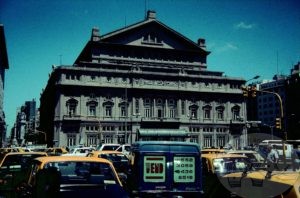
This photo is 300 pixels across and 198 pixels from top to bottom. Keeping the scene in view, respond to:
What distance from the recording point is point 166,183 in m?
8.84

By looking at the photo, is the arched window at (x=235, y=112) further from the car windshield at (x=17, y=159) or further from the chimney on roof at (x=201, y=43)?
the car windshield at (x=17, y=159)

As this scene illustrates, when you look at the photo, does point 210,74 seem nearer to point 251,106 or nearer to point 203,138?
point 203,138

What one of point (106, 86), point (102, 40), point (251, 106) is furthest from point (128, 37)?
point (251, 106)

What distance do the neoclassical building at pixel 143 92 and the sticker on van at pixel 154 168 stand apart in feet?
156

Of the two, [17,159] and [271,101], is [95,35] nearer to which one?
[17,159]

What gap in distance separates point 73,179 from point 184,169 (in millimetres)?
3027

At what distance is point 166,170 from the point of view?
8.88m

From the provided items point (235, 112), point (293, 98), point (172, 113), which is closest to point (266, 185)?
point (172, 113)

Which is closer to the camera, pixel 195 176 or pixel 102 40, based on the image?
pixel 195 176

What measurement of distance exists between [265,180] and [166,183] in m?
2.91

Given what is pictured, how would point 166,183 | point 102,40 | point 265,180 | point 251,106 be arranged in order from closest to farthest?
1. point 265,180
2. point 166,183
3. point 102,40
4. point 251,106

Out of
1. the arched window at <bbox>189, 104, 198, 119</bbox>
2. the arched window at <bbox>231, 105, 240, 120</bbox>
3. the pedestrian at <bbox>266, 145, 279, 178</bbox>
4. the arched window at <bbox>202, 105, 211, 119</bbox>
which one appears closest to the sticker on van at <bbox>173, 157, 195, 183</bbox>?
the pedestrian at <bbox>266, 145, 279, 178</bbox>

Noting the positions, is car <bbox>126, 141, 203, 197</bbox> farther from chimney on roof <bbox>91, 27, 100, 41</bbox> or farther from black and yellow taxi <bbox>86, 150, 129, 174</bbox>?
chimney on roof <bbox>91, 27, 100, 41</bbox>

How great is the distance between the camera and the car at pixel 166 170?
8.80m
